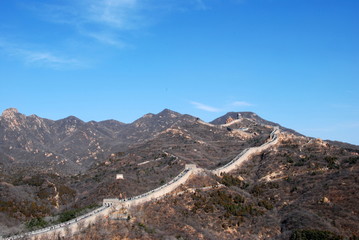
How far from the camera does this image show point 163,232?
177 feet

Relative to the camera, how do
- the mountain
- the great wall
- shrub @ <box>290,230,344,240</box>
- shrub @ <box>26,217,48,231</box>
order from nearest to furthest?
the great wall, shrub @ <box>26,217,48,231</box>, shrub @ <box>290,230,344,240</box>, the mountain

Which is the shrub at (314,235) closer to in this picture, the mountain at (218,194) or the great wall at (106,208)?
the mountain at (218,194)

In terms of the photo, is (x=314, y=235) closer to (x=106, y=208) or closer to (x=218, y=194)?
(x=218, y=194)

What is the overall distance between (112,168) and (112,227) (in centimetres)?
6060

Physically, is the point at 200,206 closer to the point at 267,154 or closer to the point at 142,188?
the point at 142,188

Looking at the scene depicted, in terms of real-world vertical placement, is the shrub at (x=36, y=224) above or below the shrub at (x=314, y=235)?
below

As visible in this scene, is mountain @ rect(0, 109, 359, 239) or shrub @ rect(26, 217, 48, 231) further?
mountain @ rect(0, 109, 359, 239)

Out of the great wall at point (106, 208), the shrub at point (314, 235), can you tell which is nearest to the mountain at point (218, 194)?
the shrub at point (314, 235)

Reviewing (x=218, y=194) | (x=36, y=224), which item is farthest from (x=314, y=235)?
(x=36, y=224)

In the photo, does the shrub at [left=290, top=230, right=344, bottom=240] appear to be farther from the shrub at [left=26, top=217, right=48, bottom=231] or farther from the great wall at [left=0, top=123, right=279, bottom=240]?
the shrub at [left=26, top=217, right=48, bottom=231]

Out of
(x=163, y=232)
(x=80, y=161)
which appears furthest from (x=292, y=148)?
(x=80, y=161)

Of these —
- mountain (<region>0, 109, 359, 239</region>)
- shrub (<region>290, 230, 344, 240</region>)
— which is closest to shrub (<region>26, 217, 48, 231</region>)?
mountain (<region>0, 109, 359, 239</region>)

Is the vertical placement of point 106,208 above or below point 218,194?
below

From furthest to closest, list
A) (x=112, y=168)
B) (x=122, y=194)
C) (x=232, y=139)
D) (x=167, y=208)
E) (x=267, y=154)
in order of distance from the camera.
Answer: (x=232, y=139) → (x=112, y=168) → (x=267, y=154) → (x=122, y=194) → (x=167, y=208)
